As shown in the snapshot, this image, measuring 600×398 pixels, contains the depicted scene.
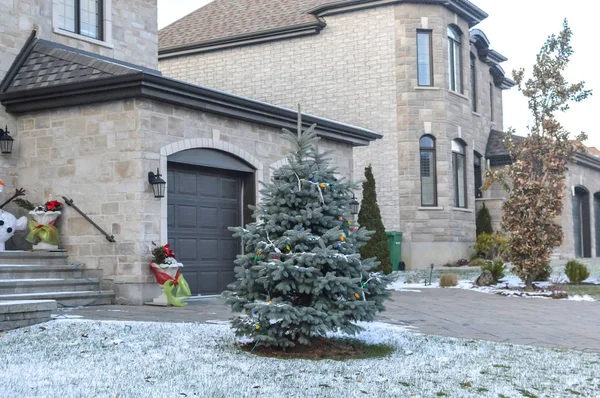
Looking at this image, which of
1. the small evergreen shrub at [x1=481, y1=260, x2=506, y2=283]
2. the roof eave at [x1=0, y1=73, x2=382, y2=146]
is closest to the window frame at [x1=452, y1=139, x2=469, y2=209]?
the small evergreen shrub at [x1=481, y1=260, x2=506, y2=283]

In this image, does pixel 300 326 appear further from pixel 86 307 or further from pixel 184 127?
pixel 184 127

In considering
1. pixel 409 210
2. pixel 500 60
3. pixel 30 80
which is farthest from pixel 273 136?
pixel 500 60

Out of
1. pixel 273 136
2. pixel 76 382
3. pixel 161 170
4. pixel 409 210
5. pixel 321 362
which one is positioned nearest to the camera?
pixel 76 382

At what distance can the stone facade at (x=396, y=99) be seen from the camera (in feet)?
72.4

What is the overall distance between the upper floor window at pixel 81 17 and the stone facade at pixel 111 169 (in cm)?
271

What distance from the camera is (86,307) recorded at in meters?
11.3

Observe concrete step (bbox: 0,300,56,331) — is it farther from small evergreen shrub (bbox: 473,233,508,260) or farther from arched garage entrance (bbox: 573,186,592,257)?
arched garage entrance (bbox: 573,186,592,257)

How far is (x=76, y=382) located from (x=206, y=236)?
8073 mm

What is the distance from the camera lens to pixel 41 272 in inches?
461

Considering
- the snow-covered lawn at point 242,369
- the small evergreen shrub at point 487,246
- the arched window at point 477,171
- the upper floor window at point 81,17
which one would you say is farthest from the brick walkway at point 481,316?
the arched window at point 477,171

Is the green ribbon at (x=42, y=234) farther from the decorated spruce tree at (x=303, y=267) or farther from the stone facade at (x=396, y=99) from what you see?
the stone facade at (x=396, y=99)

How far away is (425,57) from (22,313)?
16804 millimetres

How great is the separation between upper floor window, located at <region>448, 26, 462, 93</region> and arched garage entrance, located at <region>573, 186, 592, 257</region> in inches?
344

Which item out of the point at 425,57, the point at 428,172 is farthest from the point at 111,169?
the point at 425,57
